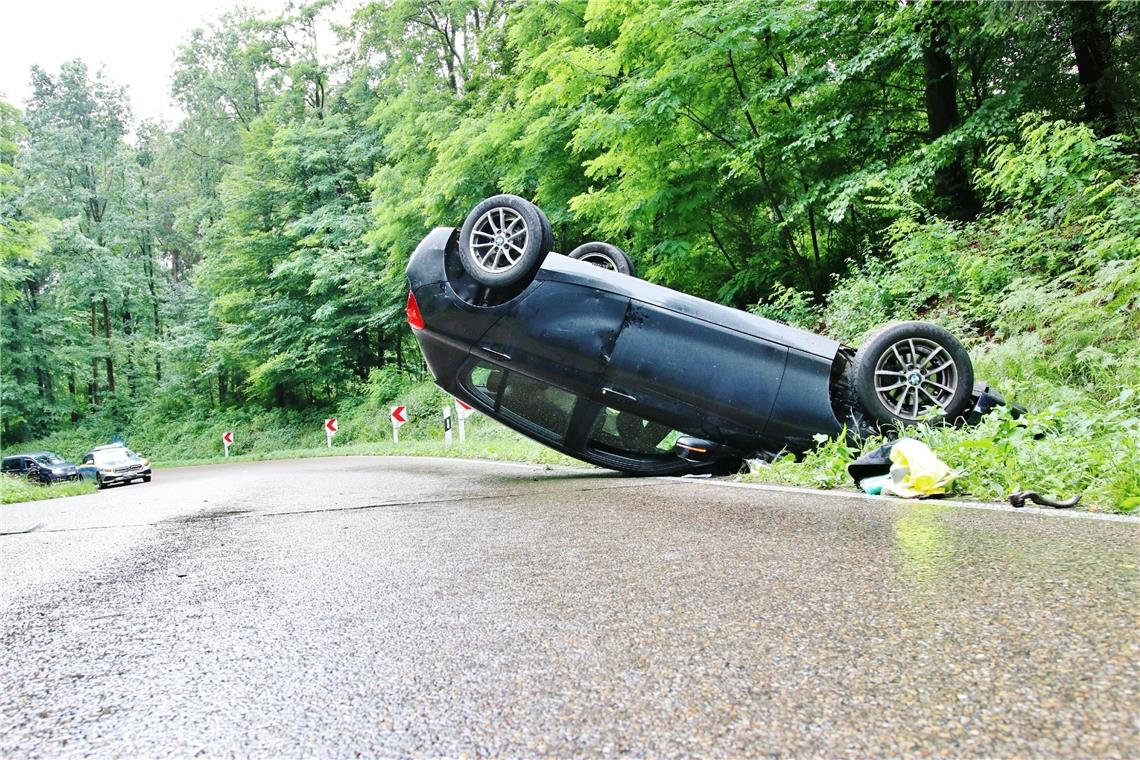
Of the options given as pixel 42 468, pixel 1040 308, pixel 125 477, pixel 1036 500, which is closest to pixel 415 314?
pixel 1036 500

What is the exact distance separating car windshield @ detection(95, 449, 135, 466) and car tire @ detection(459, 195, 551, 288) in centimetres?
1818

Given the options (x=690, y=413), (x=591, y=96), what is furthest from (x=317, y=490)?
(x=591, y=96)

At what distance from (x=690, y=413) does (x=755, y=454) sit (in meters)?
0.75

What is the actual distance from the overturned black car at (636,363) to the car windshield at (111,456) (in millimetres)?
17424

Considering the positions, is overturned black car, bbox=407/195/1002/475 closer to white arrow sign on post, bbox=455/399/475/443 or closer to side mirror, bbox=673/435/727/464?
side mirror, bbox=673/435/727/464

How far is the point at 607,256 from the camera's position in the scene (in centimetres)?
846

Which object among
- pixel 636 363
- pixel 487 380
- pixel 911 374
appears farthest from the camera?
pixel 487 380

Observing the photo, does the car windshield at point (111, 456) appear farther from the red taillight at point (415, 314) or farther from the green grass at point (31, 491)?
the red taillight at point (415, 314)

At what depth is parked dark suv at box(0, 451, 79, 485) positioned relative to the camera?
2170 centimetres

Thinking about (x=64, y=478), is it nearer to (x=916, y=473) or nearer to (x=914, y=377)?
(x=914, y=377)

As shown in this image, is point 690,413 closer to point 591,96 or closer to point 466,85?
point 591,96

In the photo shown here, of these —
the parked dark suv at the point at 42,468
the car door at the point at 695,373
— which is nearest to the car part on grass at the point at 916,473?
the car door at the point at 695,373

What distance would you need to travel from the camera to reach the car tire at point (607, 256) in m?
8.38

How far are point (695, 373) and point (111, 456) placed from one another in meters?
20.3
